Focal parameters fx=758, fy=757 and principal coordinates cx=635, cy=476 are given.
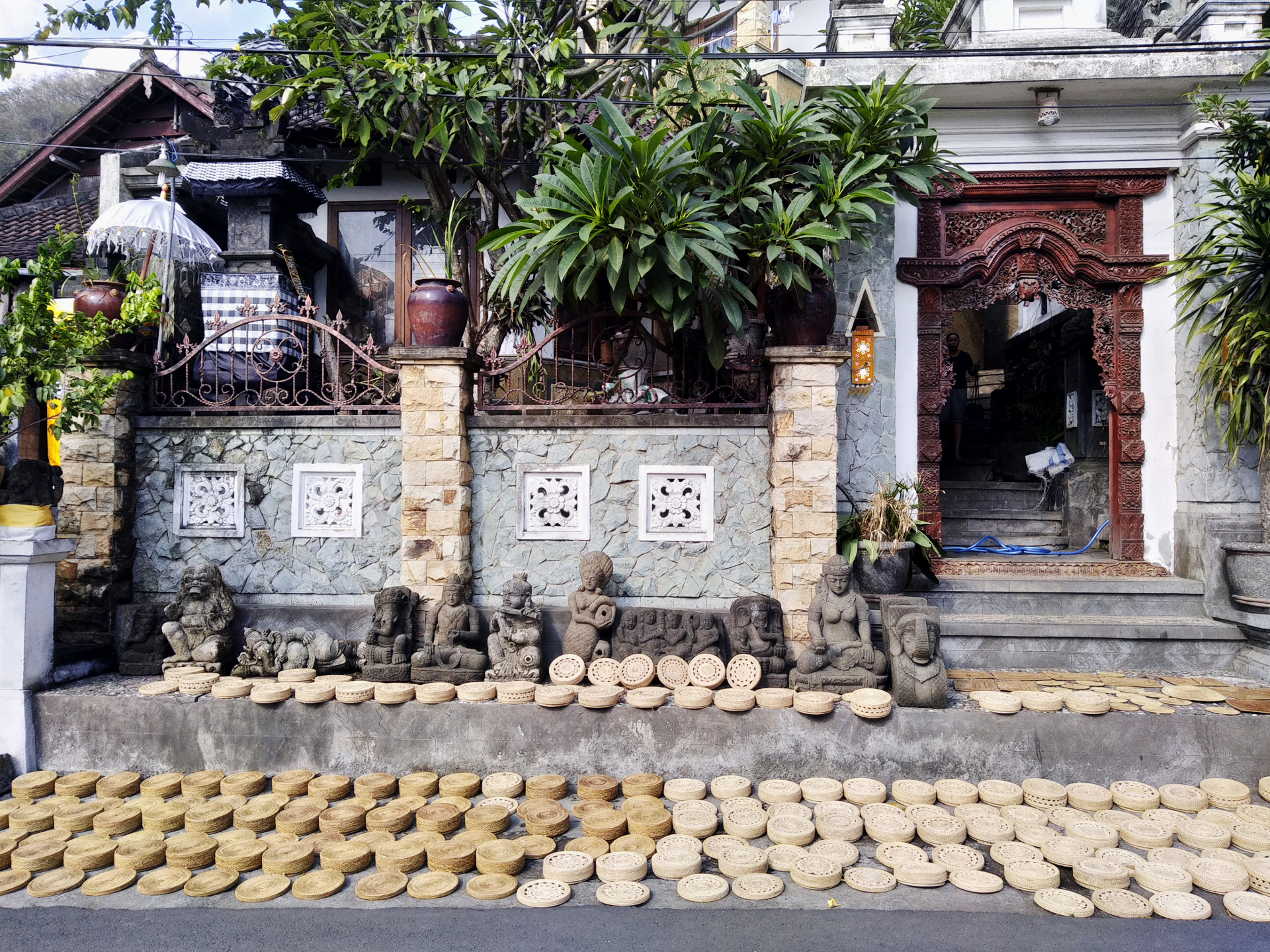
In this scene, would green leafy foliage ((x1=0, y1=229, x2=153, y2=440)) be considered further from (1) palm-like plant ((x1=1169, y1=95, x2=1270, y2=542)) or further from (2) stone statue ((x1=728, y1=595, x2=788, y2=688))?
(1) palm-like plant ((x1=1169, y1=95, x2=1270, y2=542))

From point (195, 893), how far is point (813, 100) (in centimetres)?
655

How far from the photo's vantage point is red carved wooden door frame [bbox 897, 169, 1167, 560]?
7.00m

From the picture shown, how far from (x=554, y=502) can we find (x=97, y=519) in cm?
370

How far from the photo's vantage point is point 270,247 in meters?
8.62

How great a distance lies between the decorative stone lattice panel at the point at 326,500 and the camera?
20.5 ft

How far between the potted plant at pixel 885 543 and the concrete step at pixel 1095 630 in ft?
1.90

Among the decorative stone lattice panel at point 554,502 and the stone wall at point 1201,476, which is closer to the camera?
the decorative stone lattice panel at point 554,502

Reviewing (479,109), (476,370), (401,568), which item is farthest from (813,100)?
(401,568)

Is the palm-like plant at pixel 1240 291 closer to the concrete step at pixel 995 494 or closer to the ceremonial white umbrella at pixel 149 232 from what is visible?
the concrete step at pixel 995 494

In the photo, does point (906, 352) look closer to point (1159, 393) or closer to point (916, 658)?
point (1159, 393)

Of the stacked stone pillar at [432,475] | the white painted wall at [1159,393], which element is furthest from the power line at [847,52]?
the stacked stone pillar at [432,475]

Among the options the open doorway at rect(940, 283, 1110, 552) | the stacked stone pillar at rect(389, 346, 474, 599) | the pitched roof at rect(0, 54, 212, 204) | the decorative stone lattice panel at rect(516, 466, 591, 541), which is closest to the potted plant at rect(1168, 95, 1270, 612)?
the open doorway at rect(940, 283, 1110, 552)

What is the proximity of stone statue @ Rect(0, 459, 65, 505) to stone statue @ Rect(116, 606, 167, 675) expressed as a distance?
12.2 ft

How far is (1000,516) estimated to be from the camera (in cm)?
861
